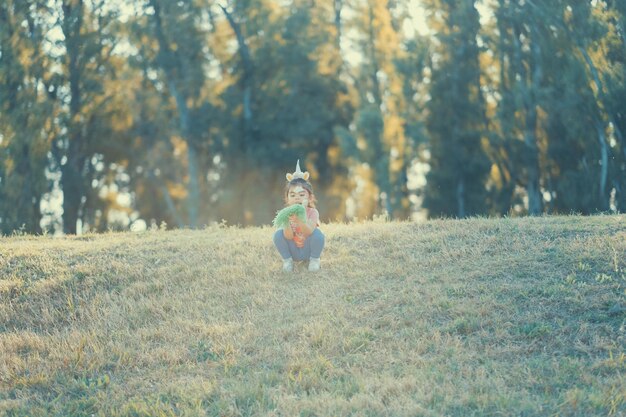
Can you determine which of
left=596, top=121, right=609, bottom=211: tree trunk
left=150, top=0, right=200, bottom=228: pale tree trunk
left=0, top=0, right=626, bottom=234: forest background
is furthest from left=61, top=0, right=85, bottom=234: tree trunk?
left=596, top=121, right=609, bottom=211: tree trunk

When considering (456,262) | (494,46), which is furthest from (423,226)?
(494,46)

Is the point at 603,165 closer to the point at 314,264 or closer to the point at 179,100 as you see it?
the point at 314,264

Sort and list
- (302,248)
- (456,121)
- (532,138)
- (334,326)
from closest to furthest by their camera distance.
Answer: (334,326), (302,248), (532,138), (456,121)

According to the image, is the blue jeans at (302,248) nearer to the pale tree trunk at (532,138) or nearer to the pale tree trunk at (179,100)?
the pale tree trunk at (532,138)

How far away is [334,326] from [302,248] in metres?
2.51

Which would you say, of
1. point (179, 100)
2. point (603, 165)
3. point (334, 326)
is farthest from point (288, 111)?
point (334, 326)

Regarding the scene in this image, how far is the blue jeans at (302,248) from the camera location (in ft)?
38.0

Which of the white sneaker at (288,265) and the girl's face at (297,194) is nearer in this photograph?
the girl's face at (297,194)

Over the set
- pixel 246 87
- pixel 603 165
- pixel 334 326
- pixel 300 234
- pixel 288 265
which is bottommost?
pixel 334 326

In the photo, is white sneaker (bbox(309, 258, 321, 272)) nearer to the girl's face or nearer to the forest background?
the girl's face

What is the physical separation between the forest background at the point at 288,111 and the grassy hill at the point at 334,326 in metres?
13.3

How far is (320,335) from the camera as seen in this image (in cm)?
901

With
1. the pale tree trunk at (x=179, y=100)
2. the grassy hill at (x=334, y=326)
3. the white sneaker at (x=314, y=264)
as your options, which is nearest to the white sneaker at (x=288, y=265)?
the grassy hill at (x=334, y=326)

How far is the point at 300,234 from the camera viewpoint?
11.6 metres
